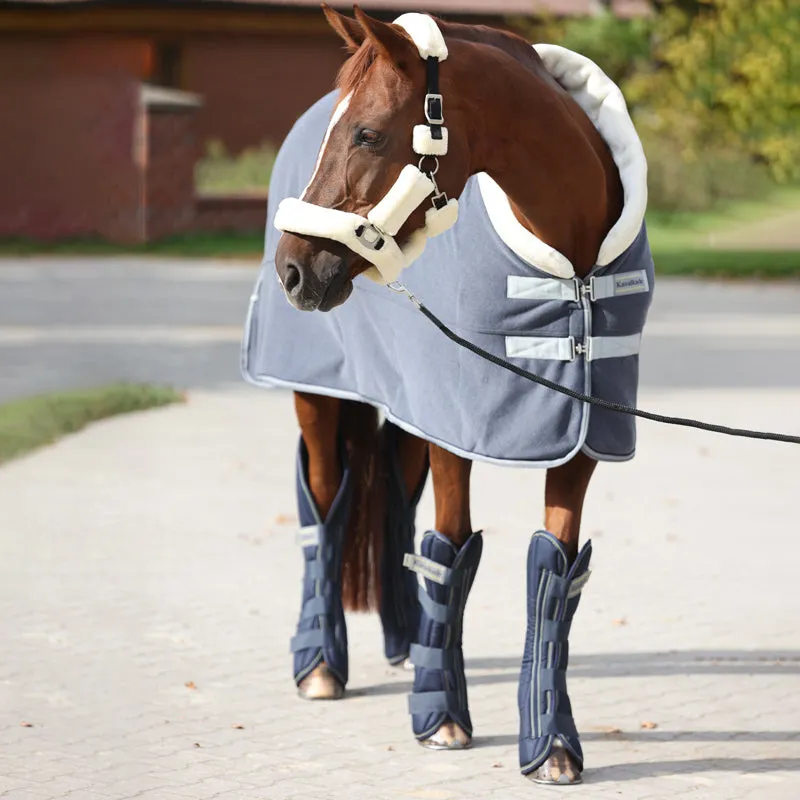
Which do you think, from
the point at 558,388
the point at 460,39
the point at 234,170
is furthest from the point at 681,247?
the point at 460,39

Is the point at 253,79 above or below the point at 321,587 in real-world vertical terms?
below

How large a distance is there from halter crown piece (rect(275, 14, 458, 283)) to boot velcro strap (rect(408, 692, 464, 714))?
142 cm

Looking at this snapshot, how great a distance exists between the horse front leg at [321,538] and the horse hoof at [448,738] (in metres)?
0.62

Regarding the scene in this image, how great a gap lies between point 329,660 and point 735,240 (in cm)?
2304


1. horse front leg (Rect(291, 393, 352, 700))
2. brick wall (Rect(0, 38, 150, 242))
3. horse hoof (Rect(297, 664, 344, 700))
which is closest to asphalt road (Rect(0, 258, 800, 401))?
brick wall (Rect(0, 38, 150, 242))

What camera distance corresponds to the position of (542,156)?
437 cm

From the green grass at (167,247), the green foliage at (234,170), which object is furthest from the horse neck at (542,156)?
the green foliage at (234,170)

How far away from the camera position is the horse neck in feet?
14.1

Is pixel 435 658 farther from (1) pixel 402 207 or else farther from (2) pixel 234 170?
(2) pixel 234 170

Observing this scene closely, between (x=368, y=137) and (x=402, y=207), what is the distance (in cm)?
18

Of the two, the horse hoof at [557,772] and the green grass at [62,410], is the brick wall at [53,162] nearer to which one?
the green grass at [62,410]

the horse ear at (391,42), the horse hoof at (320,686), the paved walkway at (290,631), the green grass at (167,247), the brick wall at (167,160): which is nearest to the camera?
the horse ear at (391,42)

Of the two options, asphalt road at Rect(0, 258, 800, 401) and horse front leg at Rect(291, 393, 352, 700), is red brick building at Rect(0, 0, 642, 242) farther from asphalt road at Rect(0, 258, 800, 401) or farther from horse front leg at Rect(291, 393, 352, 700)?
horse front leg at Rect(291, 393, 352, 700)

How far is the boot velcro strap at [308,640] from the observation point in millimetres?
5574
